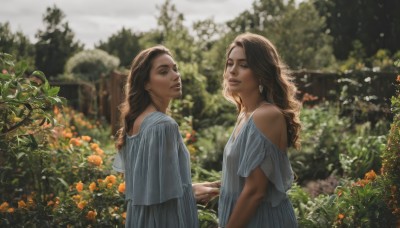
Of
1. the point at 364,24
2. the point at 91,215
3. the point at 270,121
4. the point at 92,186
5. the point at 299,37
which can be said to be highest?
the point at 364,24

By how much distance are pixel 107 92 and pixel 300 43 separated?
22.8 feet

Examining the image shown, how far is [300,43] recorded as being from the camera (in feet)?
53.9

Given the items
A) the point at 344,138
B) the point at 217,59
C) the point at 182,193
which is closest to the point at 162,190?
the point at 182,193

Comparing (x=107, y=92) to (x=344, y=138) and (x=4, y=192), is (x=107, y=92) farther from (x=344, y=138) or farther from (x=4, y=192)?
(x=4, y=192)

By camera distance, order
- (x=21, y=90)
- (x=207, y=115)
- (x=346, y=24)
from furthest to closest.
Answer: (x=346, y=24)
(x=207, y=115)
(x=21, y=90)

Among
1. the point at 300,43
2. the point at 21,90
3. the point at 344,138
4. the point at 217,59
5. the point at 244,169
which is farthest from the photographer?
the point at 300,43

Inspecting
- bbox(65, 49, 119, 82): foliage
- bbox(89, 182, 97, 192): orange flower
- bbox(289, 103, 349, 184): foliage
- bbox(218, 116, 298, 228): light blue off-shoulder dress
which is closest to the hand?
bbox(218, 116, 298, 228): light blue off-shoulder dress

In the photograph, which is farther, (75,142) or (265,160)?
(75,142)

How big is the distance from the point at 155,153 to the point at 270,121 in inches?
21.3

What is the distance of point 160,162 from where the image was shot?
228 centimetres

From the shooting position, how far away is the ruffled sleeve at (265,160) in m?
2.16

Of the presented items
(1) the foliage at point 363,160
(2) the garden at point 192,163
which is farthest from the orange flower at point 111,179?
(1) the foliage at point 363,160

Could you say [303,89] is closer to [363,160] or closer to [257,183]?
[363,160]

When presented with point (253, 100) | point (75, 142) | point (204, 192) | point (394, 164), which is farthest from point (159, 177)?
point (75, 142)
